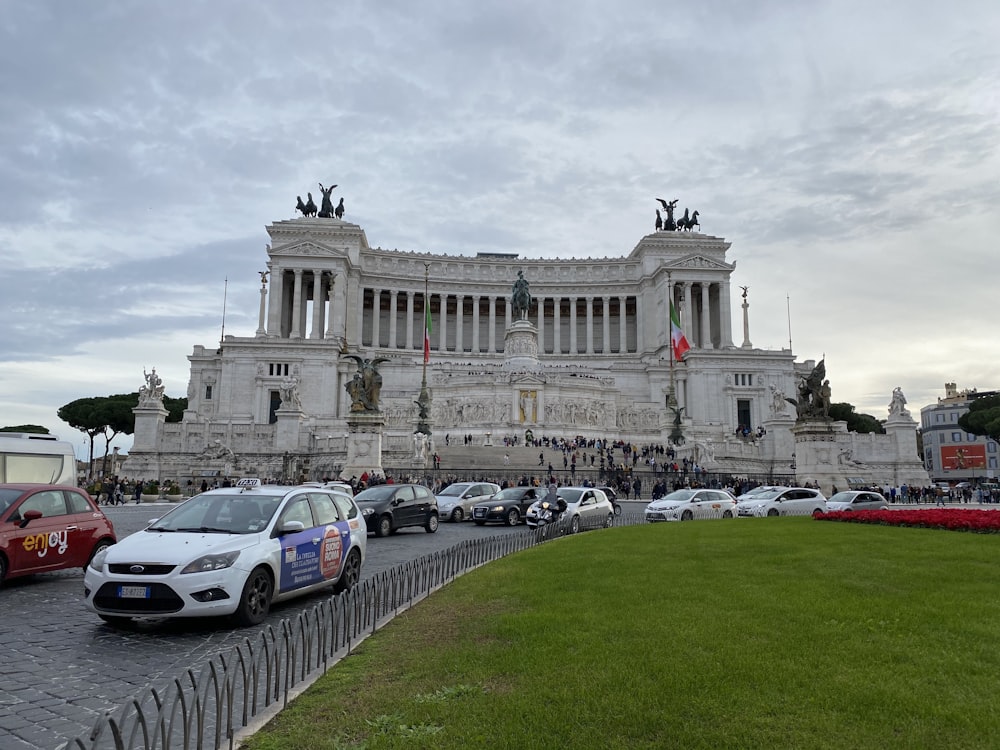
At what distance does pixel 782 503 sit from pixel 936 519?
984cm

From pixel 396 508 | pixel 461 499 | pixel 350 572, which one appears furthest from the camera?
pixel 461 499

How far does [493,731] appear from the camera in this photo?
5.25 m

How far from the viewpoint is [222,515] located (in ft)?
34.4

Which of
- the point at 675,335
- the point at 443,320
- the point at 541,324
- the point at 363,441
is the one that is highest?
the point at 541,324

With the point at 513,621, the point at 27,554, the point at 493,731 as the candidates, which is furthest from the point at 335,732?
the point at 27,554

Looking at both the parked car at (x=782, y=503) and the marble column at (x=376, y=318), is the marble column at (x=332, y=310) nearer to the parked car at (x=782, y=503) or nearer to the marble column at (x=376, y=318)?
the marble column at (x=376, y=318)

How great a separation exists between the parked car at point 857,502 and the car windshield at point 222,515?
2296 cm

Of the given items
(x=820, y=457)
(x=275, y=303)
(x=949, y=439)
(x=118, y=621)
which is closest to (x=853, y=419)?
(x=949, y=439)

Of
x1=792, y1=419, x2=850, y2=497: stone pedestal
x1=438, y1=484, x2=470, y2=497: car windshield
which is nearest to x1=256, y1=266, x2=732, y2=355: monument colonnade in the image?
x1=792, y1=419, x2=850, y2=497: stone pedestal

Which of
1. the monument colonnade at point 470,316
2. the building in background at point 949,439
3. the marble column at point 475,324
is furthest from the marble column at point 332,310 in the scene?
the building in background at point 949,439

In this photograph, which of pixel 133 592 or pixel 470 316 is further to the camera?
pixel 470 316

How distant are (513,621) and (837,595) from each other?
431 centimetres

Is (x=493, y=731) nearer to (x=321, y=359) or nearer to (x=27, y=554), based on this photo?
(x=27, y=554)

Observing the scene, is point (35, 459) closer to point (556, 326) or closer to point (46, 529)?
point (46, 529)
